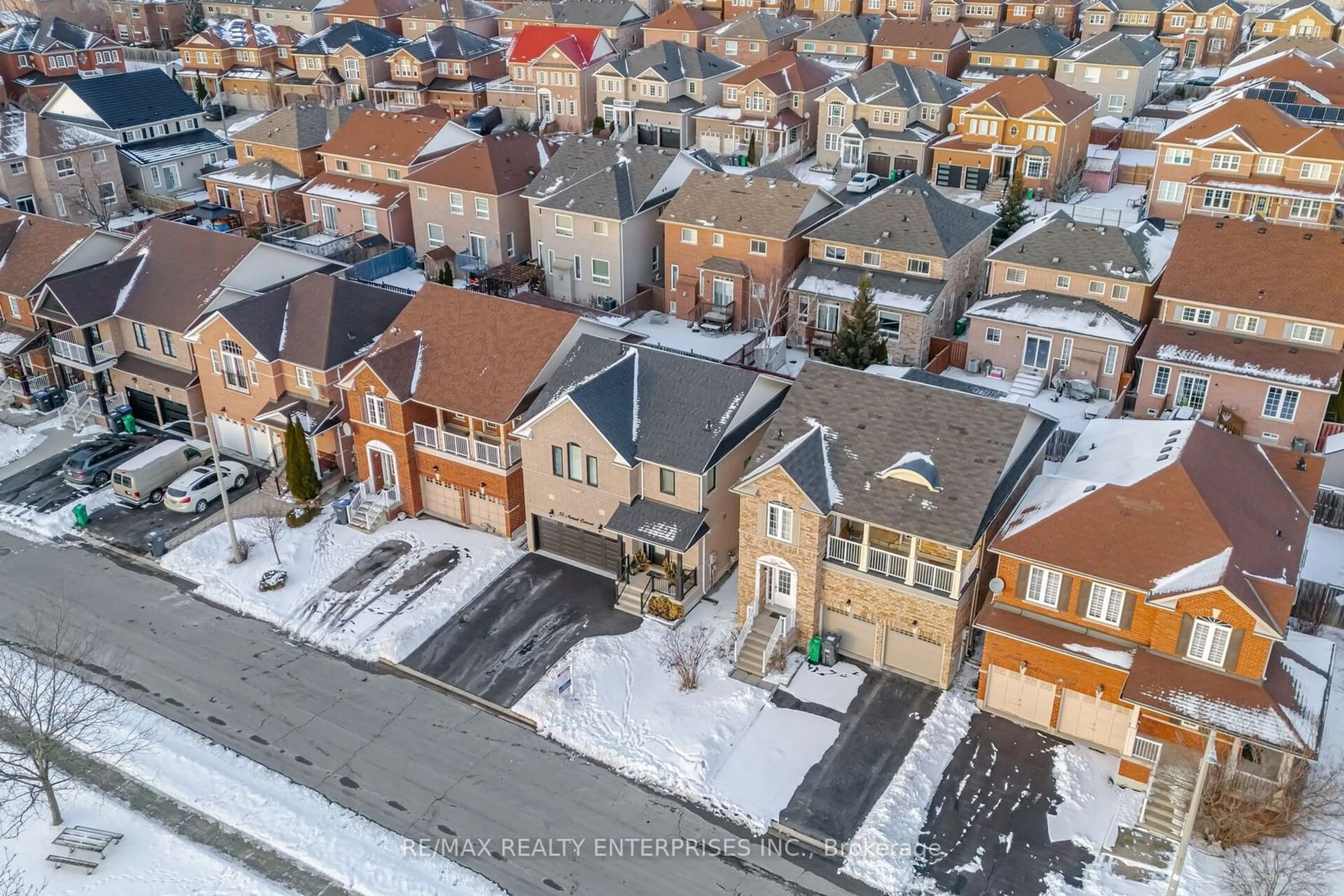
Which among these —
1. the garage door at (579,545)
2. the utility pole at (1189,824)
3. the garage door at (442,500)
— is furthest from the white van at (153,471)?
the utility pole at (1189,824)

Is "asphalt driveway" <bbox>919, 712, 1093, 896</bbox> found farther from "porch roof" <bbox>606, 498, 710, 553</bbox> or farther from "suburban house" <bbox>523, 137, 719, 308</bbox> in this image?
"suburban house" <bbox>523, 137, 719, 308</bbox>

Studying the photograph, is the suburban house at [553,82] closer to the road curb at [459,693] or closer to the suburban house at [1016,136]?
the suburban house at [1016,136]

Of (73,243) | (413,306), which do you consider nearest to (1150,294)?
(413,306)

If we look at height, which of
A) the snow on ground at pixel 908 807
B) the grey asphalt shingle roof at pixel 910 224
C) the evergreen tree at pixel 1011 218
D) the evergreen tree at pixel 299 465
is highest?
the grey asphalt shingle roof at pixel 910 224

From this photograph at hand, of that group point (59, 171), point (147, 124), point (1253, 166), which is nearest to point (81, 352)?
point (59, 171)

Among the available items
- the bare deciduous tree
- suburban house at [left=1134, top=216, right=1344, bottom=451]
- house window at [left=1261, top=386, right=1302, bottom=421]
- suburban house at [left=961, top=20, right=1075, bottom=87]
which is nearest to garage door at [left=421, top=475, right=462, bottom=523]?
the bare deciduous tree

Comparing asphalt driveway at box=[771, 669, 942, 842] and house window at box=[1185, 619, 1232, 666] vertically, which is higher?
house window at box=[1185, 619, 1232, 666]

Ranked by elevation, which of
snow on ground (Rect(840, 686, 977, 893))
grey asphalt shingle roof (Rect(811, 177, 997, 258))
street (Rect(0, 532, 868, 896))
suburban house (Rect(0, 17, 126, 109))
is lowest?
street (Rect(0, 532, 868, 896))

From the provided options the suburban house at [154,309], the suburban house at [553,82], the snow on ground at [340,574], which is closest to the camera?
the snow on ground at [340,574]
